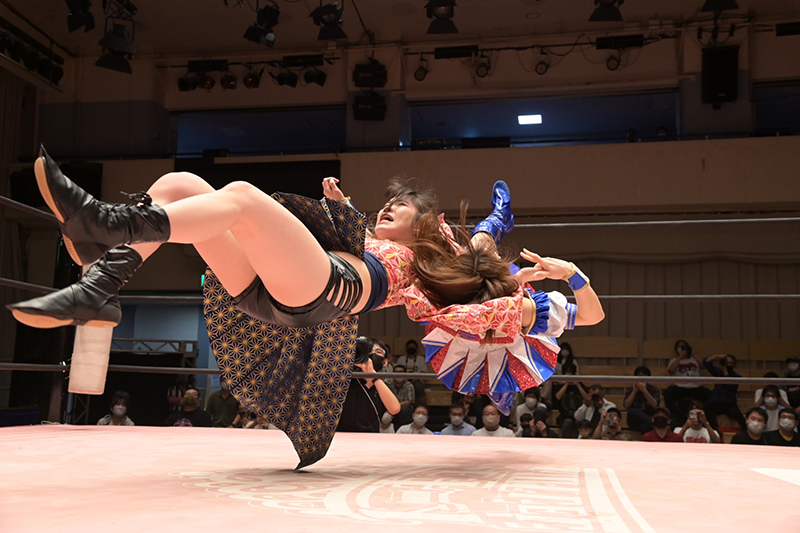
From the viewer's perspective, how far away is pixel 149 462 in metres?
1.41

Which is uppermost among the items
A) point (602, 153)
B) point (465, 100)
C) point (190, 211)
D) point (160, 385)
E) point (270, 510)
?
point (465, 100)

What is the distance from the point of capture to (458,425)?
4082 millimetres

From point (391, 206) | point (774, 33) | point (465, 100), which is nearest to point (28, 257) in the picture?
point (465, 100)

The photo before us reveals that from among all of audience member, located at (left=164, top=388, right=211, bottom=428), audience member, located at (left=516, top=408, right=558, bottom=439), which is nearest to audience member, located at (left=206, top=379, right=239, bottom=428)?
audience member, located at (left=164, top=388, right=211, bottom=428)

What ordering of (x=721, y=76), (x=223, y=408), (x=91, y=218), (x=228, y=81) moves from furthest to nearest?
(x=228, y=81) < (x=721, y=76) < (x=223, y=408) < (x=91, y=218)

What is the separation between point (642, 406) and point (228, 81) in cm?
538

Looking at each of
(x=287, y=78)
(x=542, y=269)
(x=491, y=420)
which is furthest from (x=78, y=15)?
(x=542, y=269)

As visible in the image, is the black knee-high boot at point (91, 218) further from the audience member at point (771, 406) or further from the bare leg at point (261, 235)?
the audience member at point (771, 406)

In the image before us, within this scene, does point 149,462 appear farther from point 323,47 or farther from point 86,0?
point 323,47

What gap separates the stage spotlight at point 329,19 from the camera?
5270mm

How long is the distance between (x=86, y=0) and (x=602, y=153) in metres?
4.80

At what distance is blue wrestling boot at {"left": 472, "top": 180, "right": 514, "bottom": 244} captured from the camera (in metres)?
1.93

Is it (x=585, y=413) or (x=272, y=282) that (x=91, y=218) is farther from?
(x=585, y=413)

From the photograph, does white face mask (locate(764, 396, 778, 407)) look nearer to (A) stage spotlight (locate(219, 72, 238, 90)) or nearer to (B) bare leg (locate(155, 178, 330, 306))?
(B) bare leg (locate(155, 178, 330, 306))
